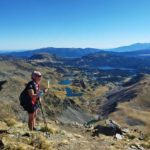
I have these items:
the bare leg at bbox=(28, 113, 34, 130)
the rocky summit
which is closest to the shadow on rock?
the rocky summit

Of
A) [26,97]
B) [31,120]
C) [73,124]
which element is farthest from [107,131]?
[26,97]

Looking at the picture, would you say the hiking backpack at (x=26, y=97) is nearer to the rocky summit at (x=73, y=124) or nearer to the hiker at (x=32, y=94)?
the hiker at (x=32, y=94)

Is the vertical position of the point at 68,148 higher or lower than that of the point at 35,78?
lower

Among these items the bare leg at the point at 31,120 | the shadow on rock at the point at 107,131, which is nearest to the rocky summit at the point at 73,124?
the shadow on rock at the point at 107,131

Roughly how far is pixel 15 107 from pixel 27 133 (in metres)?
76.3

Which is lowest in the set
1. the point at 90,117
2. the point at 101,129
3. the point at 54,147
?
the point at 90,117

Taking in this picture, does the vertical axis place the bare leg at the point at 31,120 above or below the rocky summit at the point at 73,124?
above

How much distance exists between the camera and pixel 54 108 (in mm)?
115250

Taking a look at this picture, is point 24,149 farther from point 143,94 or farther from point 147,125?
point 143,94

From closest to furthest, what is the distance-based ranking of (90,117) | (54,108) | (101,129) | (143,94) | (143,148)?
(143,148) → (101,129) → (54,108) → (90,117) → (143,94)

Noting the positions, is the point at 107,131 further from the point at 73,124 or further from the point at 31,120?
the point at 73,124

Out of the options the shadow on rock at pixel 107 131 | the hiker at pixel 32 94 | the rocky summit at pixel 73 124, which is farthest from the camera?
the shadow on rock at pixel 107 131

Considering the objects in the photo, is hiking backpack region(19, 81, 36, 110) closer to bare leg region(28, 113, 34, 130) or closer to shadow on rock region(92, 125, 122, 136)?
bare leg region(28, 113, 34, 130)

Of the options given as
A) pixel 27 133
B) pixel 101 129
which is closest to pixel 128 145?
pixel 27 133
